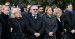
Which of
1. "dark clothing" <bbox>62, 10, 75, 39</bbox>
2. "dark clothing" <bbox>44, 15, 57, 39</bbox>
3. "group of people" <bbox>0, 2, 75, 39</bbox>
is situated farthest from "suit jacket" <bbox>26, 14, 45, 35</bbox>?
"dark clothing" <bbox>62, 10, 75, 39</bbox>

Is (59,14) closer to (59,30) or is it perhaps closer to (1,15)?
(59,30)

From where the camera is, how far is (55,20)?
10.4 m

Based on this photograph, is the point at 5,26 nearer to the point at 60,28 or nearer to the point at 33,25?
the point at 33,25

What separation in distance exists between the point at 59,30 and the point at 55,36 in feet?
2.13

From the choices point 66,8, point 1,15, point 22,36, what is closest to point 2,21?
point 1,15

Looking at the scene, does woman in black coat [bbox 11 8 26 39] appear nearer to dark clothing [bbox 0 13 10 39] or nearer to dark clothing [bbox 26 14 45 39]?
dark clothing [bbox 0 13 10 39]

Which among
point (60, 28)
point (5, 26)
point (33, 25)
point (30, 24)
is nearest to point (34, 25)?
point (33, 25)

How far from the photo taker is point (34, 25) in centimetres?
969

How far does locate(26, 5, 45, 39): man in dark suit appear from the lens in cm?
969

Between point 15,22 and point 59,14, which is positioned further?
point 59,14

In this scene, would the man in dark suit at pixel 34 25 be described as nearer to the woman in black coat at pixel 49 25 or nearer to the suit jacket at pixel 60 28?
the woman in black coat at pixel 49 25

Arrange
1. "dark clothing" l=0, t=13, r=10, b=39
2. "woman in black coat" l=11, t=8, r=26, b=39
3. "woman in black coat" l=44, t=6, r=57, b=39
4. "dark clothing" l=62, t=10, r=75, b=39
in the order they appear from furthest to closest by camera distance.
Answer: "dark clothing" l=62, t=10, r=75, b=39
"woman in black coat" l=44, t=6, r=57, b=39
"woman in black coat" l=11, t=8, r=26, b=39
"dark clothing" l=0, t=13, r=10, b=39

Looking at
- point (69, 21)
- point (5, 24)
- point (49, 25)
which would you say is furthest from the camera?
point (69, 21)

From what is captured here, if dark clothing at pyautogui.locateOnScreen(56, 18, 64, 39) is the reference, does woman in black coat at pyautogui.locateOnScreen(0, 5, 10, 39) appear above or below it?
above
